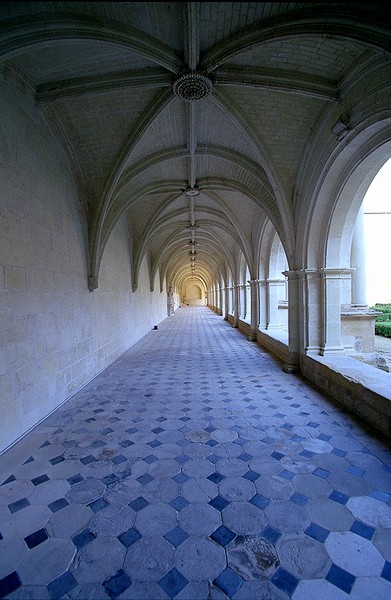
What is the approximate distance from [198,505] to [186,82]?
5010 mm

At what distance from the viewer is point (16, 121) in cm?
387

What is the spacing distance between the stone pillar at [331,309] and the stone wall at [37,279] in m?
4.80

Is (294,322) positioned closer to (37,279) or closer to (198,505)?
(198,505)

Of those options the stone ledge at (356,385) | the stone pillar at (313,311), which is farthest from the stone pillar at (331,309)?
the stone ledge at (356,385)

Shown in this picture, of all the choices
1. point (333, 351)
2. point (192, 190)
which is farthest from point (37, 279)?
point (192, 190)

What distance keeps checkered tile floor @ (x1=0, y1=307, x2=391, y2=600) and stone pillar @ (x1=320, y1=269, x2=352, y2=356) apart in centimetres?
154

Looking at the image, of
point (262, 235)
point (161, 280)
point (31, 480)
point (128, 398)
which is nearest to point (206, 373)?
point (128, 398)

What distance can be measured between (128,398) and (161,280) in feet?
49.7

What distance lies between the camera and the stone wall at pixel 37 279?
3512 millimetres

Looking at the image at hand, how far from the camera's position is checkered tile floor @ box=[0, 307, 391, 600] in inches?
66.4

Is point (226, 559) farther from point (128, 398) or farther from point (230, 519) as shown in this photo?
point (128, 398)

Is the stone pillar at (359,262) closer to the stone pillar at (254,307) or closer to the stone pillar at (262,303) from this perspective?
the stone pillar at (262,303)

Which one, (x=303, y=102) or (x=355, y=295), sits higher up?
(x=303, y=102)

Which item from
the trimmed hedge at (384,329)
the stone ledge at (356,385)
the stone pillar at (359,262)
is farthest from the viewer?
the trimmed hedge at (384,329)
